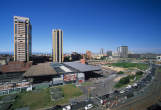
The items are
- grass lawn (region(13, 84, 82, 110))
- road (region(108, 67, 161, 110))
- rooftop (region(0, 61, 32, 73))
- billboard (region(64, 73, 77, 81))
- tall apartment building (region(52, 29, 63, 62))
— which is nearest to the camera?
road (region(108, 67, 161, 110))

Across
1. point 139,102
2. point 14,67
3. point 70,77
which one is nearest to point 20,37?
point 14,67

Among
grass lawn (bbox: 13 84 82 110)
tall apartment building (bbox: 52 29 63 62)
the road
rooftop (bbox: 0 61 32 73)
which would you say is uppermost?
tall apartment building (bbox: 52 29 63 62)

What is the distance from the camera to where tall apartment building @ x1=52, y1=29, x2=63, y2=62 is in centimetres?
8919

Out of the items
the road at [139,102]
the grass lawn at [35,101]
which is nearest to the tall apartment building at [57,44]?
the grass lawn at [35,101]

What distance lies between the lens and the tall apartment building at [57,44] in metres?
89.2

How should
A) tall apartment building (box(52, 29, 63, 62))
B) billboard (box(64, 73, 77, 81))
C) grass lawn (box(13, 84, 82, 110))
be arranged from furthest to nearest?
tall apartment building (box(52, 29, 63, 62)) < billboard (box(64, 73, 77, 81)) < grass lawn (box(13, 84, 82, 110))

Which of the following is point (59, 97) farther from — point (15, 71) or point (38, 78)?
point (15, 71)

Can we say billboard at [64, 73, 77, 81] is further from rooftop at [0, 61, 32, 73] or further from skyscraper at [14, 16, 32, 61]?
skyscraper at [14, 16, 32, 61]

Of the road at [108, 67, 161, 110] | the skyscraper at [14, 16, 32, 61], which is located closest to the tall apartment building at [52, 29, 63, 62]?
the skyscraper at [14, 16, 32, 61]

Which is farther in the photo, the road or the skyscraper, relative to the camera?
the skyscraper

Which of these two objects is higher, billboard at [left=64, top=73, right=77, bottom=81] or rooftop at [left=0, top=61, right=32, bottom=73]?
rooftop at [left=0, top=61, right=32, bottom=73]

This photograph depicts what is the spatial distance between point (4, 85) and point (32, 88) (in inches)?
344

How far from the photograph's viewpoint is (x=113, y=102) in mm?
22312

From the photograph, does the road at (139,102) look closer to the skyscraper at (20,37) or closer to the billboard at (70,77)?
the billboard at (70,77)
